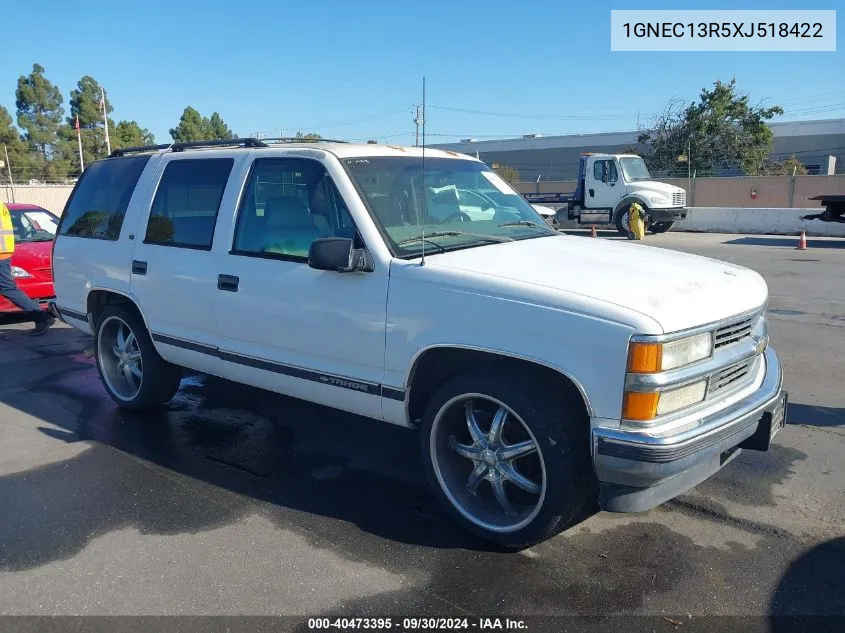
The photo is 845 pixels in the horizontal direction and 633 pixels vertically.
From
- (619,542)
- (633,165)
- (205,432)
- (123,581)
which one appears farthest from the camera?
(633,165)

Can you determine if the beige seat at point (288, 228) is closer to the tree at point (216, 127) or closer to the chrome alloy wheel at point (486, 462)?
the chrome alloy wheel at point (486, 462)

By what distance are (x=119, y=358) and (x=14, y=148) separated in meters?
61.9

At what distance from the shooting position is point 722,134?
39469 millimetres

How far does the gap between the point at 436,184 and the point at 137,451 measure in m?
2.73

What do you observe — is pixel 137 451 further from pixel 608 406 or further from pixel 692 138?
pixel 692 138

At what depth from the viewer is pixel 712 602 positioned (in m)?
3.07

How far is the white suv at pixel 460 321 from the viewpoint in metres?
3.06

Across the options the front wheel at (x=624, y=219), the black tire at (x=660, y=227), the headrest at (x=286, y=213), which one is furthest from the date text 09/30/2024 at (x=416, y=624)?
the black tire at (x=660, y=227)

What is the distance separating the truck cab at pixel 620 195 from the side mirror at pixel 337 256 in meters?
20.3

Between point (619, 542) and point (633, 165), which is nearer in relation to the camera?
point (619, 542)

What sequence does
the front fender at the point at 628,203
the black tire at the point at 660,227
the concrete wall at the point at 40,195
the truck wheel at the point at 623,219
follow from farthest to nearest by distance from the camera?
the concrete wall at the point at 40,195 < the black tire at the point at 660,227 < the truck wheel at the point at 623,219 < the front fender at the point at 628,203

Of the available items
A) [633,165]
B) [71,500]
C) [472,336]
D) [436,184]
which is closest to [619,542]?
[472,336]

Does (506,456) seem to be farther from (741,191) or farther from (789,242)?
(741,191)

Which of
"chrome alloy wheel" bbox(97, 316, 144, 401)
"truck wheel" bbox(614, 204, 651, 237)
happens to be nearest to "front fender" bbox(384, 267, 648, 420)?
"chrome alloy wheel" bbox(97, 316, 144, 401)
